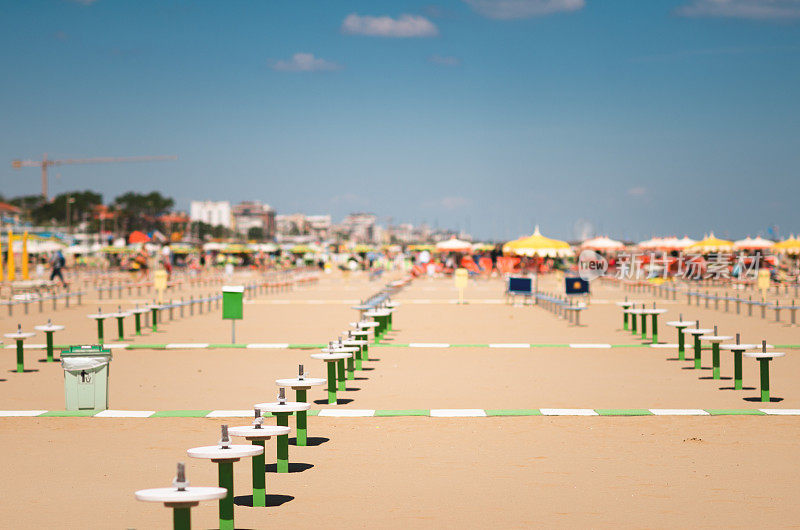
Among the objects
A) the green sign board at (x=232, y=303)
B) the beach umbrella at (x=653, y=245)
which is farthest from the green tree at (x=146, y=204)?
the green sign board at (x=232, y=303)

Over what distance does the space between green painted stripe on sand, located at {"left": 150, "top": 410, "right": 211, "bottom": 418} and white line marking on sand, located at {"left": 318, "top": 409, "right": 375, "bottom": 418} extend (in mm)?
1490

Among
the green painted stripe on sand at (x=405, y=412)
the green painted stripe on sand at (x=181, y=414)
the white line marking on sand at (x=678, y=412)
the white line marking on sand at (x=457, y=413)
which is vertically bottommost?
the green painted stripe on sand at (x=181, y=414)

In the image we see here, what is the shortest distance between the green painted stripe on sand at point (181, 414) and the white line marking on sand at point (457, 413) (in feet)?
9.59

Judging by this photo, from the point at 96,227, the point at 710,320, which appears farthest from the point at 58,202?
the point at 710,320

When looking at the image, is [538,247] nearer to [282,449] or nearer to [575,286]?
[575,286]

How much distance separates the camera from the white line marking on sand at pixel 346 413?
12.1 m

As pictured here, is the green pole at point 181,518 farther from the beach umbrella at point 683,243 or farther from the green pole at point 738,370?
the beach umbrella at point 683,243

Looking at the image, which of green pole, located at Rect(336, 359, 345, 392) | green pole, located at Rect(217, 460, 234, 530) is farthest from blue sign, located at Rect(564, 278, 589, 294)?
green pole, located at Rect(217, 460, 234, 530)

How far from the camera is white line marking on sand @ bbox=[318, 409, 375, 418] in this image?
12117 mm

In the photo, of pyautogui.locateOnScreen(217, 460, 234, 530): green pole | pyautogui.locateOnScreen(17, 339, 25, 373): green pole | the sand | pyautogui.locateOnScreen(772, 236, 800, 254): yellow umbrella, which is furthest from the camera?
pyautogui.locateOnScreen(772, 236, 800, 254): yellow umbrella

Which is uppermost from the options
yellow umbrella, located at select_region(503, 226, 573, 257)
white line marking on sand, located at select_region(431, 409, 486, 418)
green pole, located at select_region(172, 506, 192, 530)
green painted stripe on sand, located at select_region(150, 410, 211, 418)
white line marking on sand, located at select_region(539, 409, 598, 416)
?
yellow umbrella, located at select_region(503, 226, 573, 257)

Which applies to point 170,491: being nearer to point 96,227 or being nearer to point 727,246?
point 727,246

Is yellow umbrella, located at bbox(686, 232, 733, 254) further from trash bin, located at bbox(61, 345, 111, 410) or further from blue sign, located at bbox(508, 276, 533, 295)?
trash bin, located at bbox(61, 345, 111, 410)

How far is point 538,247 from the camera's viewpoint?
120 feet
